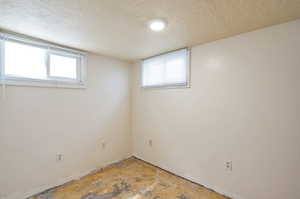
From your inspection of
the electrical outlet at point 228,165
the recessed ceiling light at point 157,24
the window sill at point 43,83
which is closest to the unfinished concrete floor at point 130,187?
the electrical outlet at point 228,165

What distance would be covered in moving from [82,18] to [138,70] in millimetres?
1744

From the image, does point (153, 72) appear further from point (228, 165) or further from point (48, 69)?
point (228, 165)

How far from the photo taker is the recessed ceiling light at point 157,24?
1524mm

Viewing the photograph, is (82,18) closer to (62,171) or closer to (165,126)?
(165,126)

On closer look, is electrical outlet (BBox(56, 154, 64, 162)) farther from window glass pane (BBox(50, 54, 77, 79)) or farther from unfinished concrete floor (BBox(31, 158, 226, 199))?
window glass pane (BBox(50, 54, 77, 79))

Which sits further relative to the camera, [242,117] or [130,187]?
[130,187]

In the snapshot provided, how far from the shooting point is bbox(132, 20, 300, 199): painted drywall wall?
1.54 metres

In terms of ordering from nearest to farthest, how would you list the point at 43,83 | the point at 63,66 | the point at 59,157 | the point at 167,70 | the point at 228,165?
1. the point at 228,165
2. the point at 43,83
3. the point at 59,157
4. the point at 63,66
5. the point at 167,70

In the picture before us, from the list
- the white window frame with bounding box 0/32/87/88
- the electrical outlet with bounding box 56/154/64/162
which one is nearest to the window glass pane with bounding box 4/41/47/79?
the white window frame with bounding box 0/32/87/88

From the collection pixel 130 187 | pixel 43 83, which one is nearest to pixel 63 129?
pixel 43 83

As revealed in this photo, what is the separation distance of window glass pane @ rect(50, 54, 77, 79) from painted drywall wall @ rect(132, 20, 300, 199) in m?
1.68

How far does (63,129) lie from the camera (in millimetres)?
2258

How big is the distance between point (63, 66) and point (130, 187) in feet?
7.22

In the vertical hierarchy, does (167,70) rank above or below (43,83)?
above
